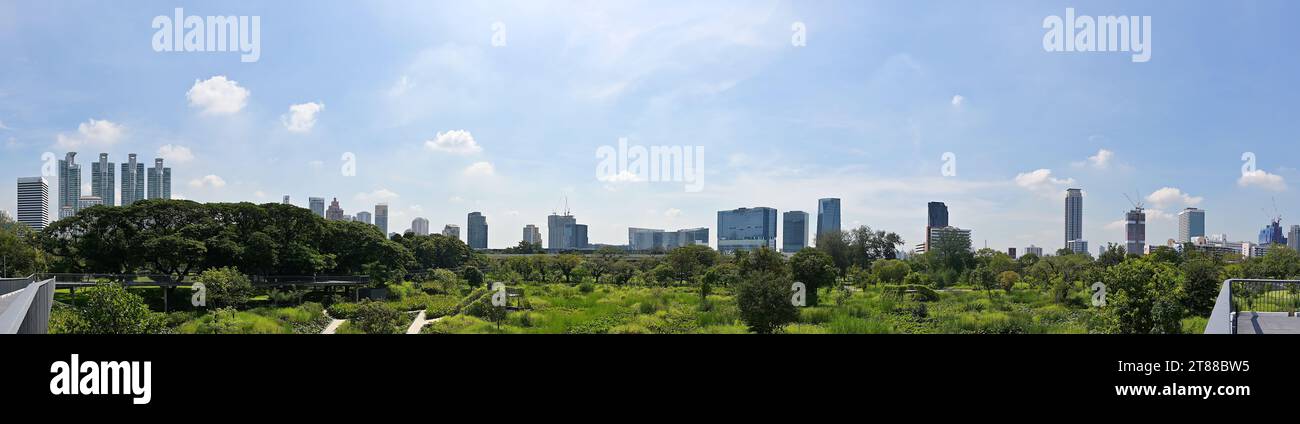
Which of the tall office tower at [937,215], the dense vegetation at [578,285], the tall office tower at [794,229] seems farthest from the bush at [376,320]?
the tall office tower at [937,215]

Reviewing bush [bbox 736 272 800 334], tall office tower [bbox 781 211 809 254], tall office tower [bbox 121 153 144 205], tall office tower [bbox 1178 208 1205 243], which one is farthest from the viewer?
tall office tower [bbox 1178 208 1205 243]

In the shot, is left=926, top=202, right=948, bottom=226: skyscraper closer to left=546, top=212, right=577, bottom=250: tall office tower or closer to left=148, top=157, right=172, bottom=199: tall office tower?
left=546, top=212, right=577, bottom=250: tall office tower

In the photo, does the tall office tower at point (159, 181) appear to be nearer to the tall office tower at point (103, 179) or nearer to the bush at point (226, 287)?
the tall office tower at point (103, 179)

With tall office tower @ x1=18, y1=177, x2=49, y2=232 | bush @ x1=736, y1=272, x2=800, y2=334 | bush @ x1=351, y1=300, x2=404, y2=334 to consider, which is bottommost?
bush @ x1=351, y1=300, x2=404, y2=334

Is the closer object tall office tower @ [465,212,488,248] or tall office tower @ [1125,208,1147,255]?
tall office tower @ [1125,208,1147,255]

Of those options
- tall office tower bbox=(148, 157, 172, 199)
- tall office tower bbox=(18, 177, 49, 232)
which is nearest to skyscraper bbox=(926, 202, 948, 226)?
tall office tower bbox=(148, 157, 172, 199)
